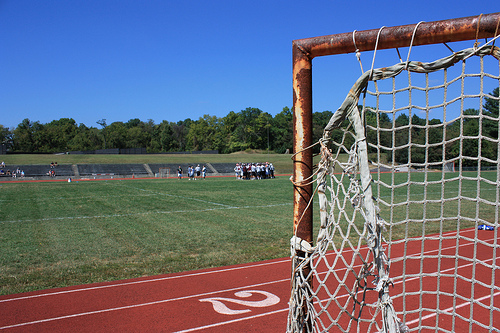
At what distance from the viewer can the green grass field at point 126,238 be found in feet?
26.8

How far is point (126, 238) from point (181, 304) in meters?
5.69

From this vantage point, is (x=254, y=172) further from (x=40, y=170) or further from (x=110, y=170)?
(x=40, y=170)

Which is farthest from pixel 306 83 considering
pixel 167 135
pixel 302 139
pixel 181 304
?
pixel 167 135

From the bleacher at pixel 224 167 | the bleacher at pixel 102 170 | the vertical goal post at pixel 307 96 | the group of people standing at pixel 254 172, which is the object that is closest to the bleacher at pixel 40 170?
the bleacher at pixel 102 170

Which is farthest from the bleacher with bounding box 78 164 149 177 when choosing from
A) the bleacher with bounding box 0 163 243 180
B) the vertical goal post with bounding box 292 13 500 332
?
the vertical goal post with bounding box 292 13 500 332

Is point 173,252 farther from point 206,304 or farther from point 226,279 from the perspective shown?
point 206,304

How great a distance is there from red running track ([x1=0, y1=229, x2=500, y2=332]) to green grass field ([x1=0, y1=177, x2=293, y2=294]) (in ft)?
2.44

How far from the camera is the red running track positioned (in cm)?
541

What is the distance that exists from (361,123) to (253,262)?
20.7 feet

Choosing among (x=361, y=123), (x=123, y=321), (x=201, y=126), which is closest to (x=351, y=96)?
(x=361, y=123)

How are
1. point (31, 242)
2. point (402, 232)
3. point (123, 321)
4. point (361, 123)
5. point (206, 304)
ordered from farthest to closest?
1. point (402, 232)
2. point (31, 242)
3. point (206, 304)
4. point (123, 321)
5. point (361, 123)

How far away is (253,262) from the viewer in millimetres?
8656

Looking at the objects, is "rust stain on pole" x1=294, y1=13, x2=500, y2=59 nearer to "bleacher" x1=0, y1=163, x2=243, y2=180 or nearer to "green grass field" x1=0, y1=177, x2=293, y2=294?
"green grass field" x1=0, y1=177, x2=293, y2=294

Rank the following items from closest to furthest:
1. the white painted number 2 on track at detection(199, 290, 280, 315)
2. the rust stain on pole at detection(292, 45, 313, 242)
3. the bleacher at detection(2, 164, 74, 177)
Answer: the rust stain on pole at detection(292, 45, 313, 242)
the white painted number 2 on track at detection(199, 290, 280, 315)
the bleacher at detection(2, 164, 74, 177)
